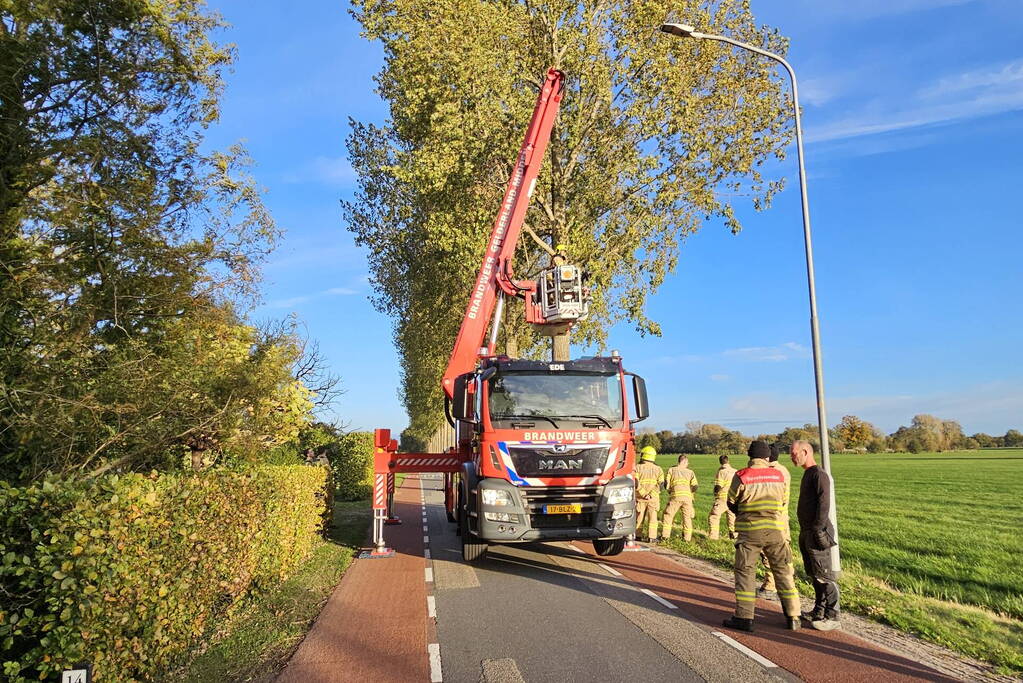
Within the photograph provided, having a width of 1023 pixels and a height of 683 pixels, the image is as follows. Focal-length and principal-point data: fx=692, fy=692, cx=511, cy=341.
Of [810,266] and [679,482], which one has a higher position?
[810,266]

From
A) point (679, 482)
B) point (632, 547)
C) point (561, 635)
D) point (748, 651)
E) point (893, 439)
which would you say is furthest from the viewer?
point (893, 439)

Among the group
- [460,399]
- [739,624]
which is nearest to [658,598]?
[739,624]

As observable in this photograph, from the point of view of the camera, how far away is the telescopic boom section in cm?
1380

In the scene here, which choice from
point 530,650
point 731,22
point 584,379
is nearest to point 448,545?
point 584,379

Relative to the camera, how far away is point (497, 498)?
32.0ft

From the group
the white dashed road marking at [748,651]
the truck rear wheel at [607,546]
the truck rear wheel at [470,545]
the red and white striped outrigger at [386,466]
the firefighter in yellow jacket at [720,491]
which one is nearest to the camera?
the white dashed road marking at [748,651]

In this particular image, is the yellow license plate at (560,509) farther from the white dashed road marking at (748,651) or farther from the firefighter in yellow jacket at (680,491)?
the firefighter in yellow jacket at (680,491)

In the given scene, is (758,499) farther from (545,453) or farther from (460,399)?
(460,399)

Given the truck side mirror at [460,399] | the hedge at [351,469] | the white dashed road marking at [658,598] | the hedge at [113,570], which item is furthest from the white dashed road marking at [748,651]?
the hedge at [351,469]

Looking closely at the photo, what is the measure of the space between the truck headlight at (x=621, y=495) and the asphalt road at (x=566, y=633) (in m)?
1.05

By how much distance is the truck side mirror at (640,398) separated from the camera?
416 inches

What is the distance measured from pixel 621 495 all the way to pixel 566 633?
140 inches

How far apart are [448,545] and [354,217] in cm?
1518

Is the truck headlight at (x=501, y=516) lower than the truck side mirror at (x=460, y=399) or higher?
lower
